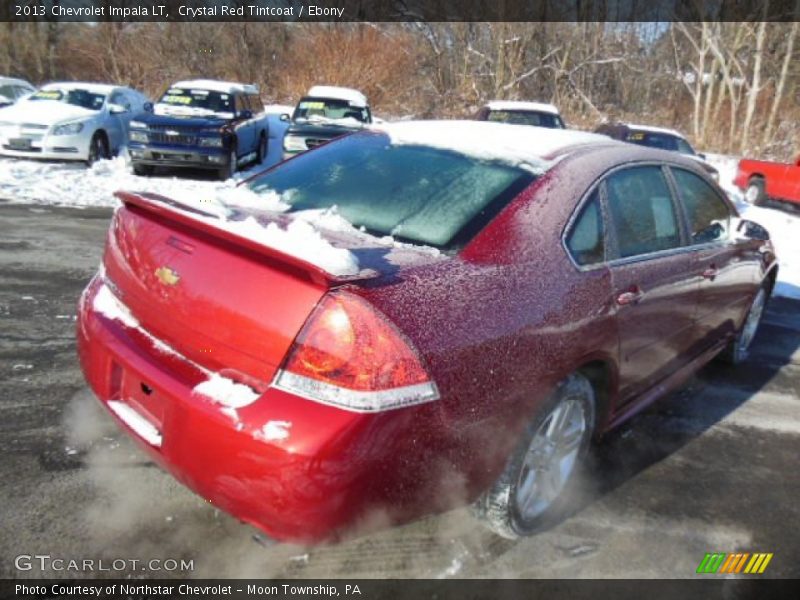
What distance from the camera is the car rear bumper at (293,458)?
179 cm

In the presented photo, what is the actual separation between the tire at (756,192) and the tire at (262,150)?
11.3 meters

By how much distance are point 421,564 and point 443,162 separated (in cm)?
172

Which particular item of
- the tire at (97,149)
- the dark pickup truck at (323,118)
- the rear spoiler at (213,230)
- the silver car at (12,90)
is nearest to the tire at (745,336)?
the rear spoiler at (213,230)

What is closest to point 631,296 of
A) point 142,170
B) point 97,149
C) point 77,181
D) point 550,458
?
point 550,458

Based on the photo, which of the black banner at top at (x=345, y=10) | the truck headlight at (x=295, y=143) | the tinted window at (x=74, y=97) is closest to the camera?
the truck headlight at (x=295, y=143)

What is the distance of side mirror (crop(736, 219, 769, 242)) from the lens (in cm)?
399

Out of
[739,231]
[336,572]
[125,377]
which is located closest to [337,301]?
[125,377]

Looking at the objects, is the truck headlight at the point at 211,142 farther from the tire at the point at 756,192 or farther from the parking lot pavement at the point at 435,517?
the tire at the point at 756,192

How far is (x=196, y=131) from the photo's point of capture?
11023mm

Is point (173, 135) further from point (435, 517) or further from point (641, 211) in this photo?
point (435, 517)

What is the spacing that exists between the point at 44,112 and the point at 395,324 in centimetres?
1223

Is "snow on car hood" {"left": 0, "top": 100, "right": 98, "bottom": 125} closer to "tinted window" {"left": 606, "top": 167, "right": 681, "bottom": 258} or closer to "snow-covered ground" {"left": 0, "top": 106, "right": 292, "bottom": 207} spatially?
"snow-covered ground" {"left": 0, "top": 106, "right": 292, "bottom": 207}

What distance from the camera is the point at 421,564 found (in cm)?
241

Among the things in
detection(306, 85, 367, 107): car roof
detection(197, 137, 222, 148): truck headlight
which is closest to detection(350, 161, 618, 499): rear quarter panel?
detection(197, 137, 222, 148): truck headlight
